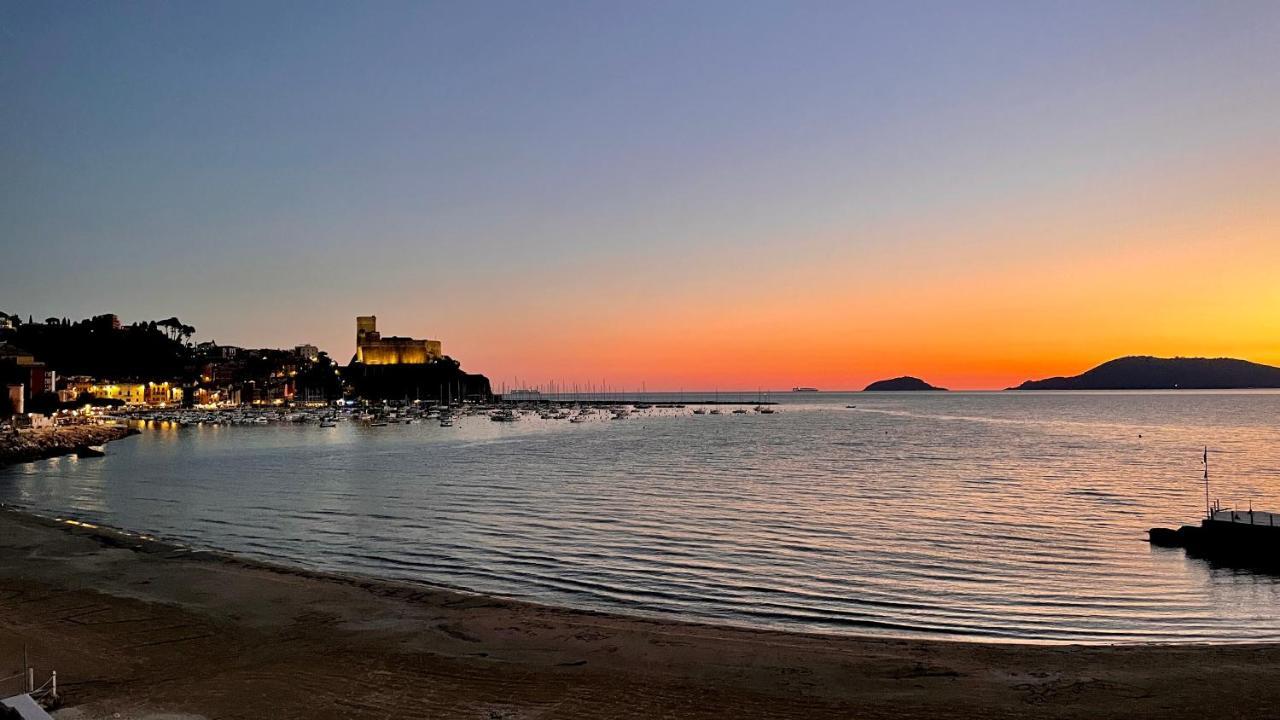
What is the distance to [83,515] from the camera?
31812 mm

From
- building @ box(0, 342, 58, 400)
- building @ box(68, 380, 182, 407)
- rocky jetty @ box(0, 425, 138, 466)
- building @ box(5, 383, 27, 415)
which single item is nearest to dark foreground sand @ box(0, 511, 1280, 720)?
rocky jetty @ box(0, 425, 138, 466)

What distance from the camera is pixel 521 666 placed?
40.4ft

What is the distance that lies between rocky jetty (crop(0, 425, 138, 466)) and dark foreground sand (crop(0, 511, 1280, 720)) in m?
55.6

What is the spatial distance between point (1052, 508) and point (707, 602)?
73.7 ft

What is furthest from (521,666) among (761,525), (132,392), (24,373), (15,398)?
(132,392)

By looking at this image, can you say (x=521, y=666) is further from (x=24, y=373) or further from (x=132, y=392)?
(x=132, y=392)

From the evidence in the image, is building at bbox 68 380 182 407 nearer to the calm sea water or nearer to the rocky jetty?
the rocky jetty

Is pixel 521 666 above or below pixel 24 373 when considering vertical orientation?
below

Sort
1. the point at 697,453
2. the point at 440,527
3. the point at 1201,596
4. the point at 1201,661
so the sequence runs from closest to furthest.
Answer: the point at 1201,661
the point at 1201,596
the point at 440,527
the point at 697,453

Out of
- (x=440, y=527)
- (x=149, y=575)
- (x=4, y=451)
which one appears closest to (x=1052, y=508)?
(x=440, y=527)

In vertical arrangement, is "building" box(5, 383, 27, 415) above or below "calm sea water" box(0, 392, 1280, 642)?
above

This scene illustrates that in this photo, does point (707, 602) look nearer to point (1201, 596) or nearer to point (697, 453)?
point (1201, 596)

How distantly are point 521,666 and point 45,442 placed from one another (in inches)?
2958

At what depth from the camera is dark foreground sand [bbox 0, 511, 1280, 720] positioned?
10469 mm
